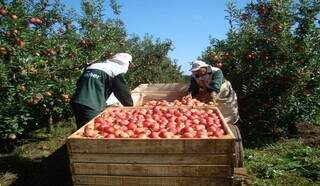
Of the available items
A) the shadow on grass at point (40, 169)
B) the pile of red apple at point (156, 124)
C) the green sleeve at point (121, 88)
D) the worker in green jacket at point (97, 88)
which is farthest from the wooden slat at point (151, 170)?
the shadow on grass at point (40, 169)

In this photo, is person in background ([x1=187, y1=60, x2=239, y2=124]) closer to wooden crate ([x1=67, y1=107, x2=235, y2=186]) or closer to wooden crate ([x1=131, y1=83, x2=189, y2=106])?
wooden crate ([x1=131, y1=83, x2=189, y2=106])

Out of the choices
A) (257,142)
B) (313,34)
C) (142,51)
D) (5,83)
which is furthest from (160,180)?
(142,51)

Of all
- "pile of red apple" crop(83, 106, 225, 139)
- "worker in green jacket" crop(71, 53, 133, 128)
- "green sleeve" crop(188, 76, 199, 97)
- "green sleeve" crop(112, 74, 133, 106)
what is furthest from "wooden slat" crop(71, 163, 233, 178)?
"green sleeve" crop(188, 76, 199, 97)

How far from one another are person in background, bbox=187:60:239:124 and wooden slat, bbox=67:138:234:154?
269 centimetres

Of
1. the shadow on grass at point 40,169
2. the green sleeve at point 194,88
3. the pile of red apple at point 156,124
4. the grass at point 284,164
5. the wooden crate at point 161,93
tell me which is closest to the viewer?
the pile of red apple at point 156,124

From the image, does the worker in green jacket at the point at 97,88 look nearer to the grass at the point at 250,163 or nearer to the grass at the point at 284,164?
the grass at the point at 250,163

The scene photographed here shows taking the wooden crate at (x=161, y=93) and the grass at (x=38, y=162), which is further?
the wooden crate at (x=161, y=93)

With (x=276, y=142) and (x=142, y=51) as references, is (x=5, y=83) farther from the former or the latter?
(x=142, y=51)

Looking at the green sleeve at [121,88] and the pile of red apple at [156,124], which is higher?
the green sleeve at [121,88]

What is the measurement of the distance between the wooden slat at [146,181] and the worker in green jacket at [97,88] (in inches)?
63.0

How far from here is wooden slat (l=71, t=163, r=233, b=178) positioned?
373 cm

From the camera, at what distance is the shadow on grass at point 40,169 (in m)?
5.98

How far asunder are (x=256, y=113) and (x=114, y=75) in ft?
13.8

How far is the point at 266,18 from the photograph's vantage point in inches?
337
